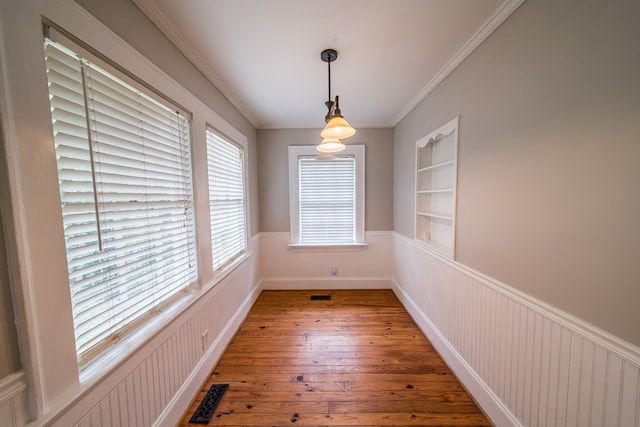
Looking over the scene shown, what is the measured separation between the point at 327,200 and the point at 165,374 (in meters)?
2.64

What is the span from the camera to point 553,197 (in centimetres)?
106

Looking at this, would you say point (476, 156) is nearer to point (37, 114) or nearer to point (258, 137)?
point (37, 114)

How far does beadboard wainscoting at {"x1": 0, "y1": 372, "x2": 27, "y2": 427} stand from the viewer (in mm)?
668

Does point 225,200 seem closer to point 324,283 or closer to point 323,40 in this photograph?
point 323,40

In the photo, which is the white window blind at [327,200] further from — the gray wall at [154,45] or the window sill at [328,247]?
the gray wall at [154,45]

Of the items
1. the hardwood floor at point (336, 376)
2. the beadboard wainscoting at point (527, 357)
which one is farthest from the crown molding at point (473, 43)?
the hardwood floor at point (336, 376)

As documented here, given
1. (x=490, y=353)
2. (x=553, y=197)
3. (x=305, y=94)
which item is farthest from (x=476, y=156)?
(x=305, y=94)

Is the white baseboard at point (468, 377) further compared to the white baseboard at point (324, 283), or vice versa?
the white baseboard at point (324, 283)

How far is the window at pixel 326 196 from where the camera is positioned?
3.37 metres

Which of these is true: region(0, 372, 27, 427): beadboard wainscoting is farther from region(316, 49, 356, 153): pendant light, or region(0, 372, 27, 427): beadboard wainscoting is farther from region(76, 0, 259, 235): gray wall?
region(316, 49, 356, 153): pendant light

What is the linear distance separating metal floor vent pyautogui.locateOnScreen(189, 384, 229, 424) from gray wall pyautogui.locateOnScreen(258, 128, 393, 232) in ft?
6.87

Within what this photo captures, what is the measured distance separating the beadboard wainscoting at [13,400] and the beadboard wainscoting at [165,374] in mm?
59

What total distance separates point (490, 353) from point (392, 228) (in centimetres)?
211

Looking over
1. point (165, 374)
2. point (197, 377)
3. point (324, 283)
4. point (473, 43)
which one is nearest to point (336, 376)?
→ point (197, 377)
